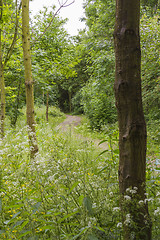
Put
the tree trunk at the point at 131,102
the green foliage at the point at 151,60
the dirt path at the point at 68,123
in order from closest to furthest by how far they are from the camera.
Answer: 1. the tree trunk at the point at 131,102
2. the dirt path at the point at 68,123
3. the green foliage at the point at 151,60

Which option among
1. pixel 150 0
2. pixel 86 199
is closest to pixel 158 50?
pixel 86 199

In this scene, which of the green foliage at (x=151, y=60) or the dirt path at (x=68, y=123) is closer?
the dirt path at (x=68, y=123)

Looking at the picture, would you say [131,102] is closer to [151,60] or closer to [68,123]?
[151,60]

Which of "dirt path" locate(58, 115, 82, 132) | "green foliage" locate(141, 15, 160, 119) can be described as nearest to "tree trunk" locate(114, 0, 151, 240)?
"dirt path" locate(58, 115, 82, 132)

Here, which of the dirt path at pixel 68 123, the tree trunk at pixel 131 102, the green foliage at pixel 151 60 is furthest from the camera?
the green foliage at pixel 151 60

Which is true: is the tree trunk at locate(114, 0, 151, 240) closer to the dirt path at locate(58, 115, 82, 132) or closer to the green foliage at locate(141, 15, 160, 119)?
the dirt path at locate(58, 115, 82, 132)

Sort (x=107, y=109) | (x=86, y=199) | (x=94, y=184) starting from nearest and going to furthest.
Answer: (x=86, y=199)
(x=94, y=184)
(x=107, y=109)

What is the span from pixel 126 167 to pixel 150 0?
14.5 m

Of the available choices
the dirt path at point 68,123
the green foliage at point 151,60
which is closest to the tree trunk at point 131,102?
the dirt path at point 68,123

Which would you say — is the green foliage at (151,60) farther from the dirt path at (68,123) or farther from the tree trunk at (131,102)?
the tree trunk at (131,102)

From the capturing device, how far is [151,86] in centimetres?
780

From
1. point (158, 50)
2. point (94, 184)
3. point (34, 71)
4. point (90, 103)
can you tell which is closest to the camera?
point (94, 184)

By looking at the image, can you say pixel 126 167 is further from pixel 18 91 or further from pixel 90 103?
pixel 90 103

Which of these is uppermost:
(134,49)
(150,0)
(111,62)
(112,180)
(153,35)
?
(150,0)
